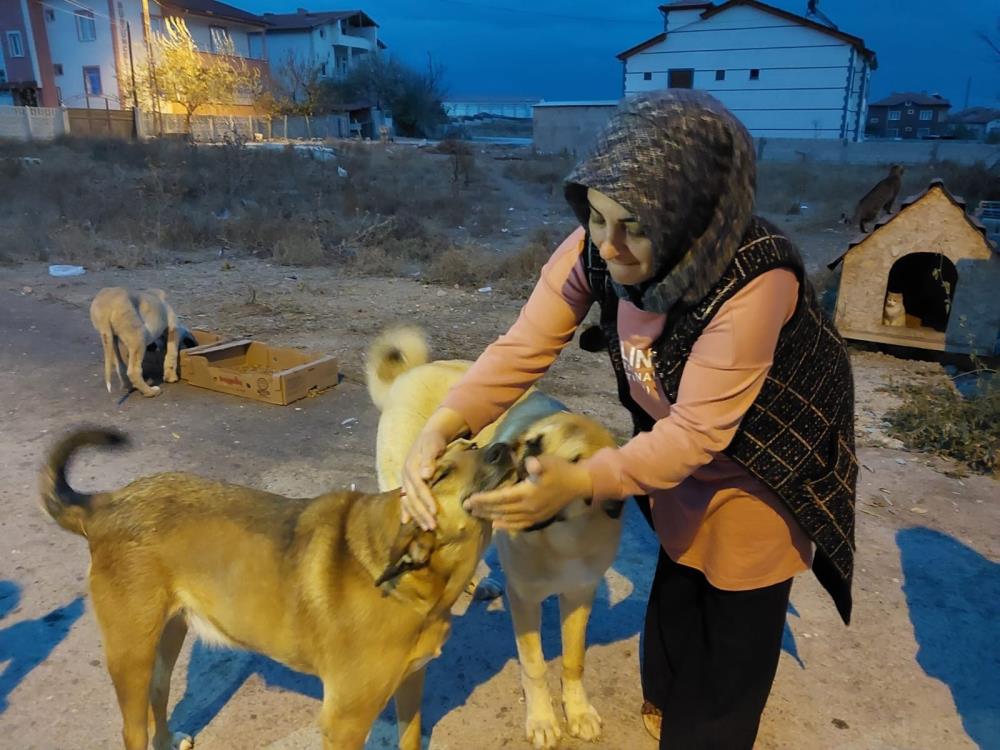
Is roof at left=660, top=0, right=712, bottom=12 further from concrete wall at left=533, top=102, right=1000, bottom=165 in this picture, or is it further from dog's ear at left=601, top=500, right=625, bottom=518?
dog's ear at left=601, top=500, right=625, bottom=518

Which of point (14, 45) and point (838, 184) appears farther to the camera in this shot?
point (14, 45)

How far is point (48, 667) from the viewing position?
9.23 ft

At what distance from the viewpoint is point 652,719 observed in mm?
2662

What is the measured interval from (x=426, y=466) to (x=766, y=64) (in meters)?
37.4

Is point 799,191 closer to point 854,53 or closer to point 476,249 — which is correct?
point 476,249

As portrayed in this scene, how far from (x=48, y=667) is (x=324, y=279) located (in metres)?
7.71

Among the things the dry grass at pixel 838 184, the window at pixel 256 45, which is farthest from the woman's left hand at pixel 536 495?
the window at pixel 256 45

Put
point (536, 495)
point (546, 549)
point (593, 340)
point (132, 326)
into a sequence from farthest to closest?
1. point (132, 326)
2. point (546, 549)
3. point (593, 340)
4. point (536, 495)

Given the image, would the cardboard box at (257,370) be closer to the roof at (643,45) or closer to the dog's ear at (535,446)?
the dog's ear at (535,446)

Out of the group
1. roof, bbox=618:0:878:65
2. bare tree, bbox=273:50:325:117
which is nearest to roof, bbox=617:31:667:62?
roof, bbox=618:0:878:65

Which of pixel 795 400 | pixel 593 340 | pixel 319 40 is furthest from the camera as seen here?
pixel 319 40

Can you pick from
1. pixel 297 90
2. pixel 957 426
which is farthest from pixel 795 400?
pixel 297 90

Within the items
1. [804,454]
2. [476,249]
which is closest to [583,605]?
[804,454]

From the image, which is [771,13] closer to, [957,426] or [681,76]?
[681,76]
